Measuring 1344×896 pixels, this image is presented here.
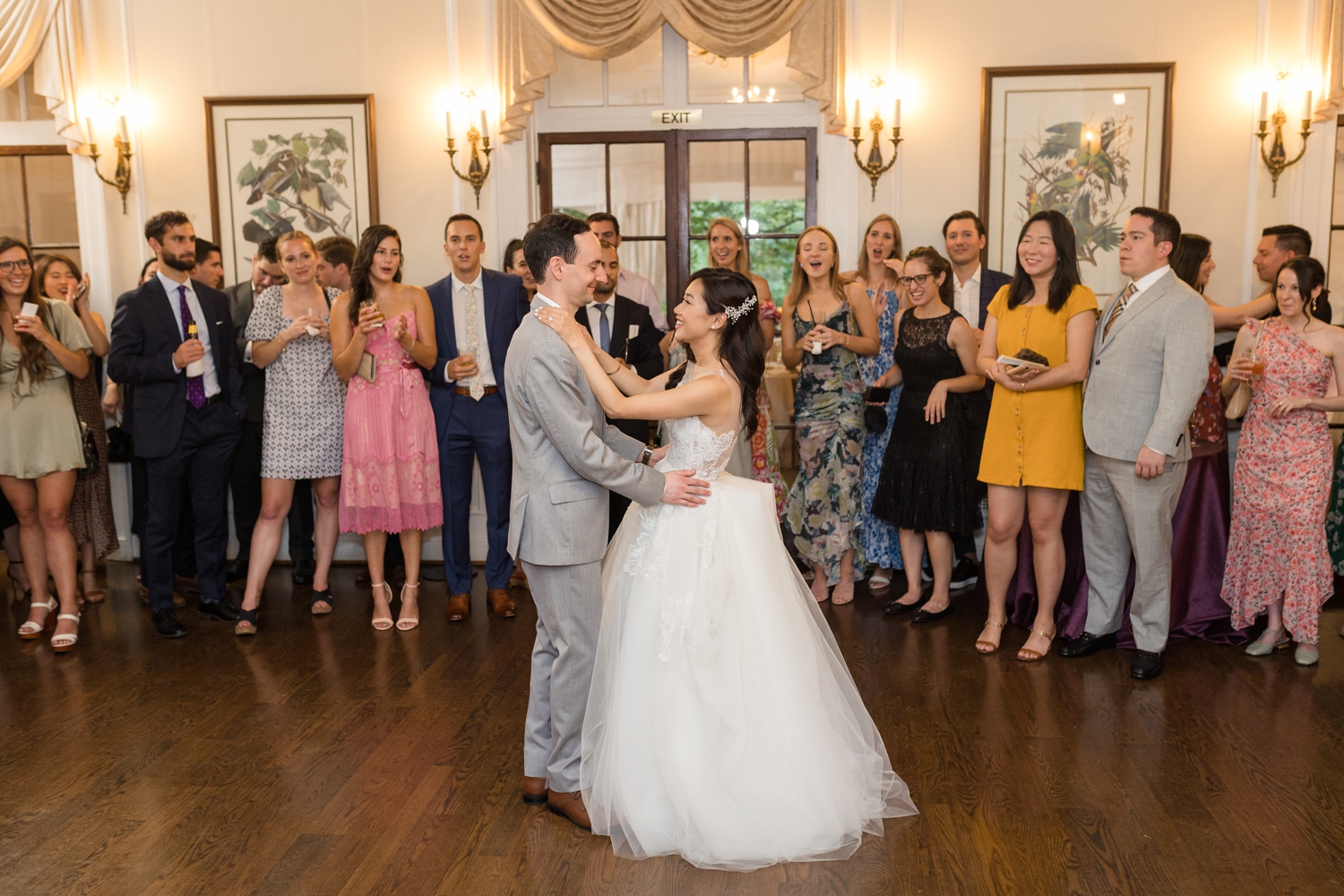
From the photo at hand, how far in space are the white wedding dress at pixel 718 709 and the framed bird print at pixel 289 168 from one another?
12.7 feet

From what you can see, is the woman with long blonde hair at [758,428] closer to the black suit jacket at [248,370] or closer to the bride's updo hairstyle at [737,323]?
the bride's updo hairstyle at [737,323]

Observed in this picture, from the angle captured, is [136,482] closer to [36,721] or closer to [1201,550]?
[36,721]

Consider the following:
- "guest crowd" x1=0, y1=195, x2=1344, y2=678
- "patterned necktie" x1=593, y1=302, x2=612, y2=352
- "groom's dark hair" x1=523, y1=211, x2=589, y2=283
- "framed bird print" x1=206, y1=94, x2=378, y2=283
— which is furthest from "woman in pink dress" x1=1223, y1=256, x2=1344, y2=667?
"framed bird print" x1=206, y1=94, x2=378, y2=283

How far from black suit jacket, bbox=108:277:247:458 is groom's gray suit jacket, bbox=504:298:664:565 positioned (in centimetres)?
265

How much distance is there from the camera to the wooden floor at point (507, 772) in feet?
9.06

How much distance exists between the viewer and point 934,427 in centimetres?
491

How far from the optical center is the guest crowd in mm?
4246

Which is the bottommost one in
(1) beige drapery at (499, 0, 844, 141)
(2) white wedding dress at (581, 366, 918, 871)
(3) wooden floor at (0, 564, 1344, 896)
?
(3) wooden floor at (0, 564, 1344, 896)

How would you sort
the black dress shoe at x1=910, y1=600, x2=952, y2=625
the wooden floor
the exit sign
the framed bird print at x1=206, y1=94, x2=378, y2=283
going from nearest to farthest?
1. the wooden floor
2. the black dress shoe at x1=910, y1=600, x2=952, y2=625
3. the framed bird print at x1=206, y1=94, x2=378, y2=283
4. the exit sign

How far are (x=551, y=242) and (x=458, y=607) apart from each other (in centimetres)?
266

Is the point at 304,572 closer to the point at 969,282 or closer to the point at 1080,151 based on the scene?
the point at 969,282

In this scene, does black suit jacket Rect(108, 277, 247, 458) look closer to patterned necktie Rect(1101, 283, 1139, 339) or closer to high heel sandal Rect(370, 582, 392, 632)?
high heel sandal Rect(370, 582, 392, 632)

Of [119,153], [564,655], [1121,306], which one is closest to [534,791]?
[564,655]

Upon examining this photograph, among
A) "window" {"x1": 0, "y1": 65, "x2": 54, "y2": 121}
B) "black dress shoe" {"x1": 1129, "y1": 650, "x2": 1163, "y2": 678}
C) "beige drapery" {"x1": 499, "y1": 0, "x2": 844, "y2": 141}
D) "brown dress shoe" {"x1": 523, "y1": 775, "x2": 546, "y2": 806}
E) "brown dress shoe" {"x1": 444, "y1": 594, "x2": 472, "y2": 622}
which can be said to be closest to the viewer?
"brown dress shoe" {"x1": 523, "y1": 775, "x2": 546, "y2": 806}
